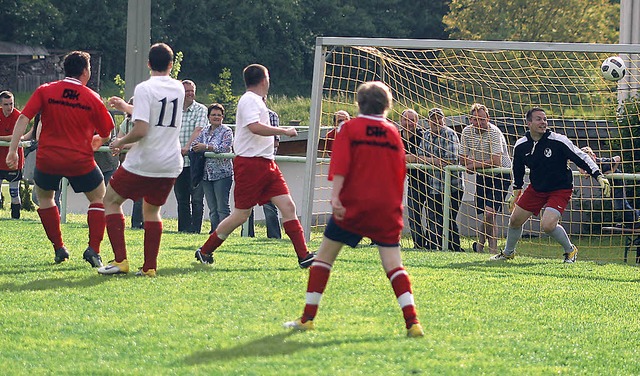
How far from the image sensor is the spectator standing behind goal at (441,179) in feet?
46.3

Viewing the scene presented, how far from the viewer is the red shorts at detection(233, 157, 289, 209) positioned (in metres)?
10.4

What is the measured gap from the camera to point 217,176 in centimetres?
1466

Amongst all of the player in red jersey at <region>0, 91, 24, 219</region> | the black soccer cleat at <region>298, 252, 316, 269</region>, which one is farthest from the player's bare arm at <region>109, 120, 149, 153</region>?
the player in red jersey at <region>0, 91, 24, 219</region>

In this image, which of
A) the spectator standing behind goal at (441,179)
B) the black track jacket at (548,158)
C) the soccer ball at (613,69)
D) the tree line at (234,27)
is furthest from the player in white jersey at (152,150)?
the tree line at (234,27)

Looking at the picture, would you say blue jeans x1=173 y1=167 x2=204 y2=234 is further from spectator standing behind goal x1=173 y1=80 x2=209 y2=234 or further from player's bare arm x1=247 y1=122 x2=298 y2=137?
player's bare arm x1=247 y1=122 x2=298 y2=137

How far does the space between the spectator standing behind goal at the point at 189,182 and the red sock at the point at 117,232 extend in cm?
476

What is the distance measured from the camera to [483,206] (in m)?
14.7

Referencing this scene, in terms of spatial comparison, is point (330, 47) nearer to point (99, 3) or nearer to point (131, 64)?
point (131, 64)

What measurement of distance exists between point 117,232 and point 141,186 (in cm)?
50

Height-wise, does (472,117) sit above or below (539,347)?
above

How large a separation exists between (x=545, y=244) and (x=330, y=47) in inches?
205

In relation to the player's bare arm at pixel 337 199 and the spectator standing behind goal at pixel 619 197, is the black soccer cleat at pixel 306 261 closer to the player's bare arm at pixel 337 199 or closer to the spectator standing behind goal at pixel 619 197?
the player's bare arm at pixel 337 199

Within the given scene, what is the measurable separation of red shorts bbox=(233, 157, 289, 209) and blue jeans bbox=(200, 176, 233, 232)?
409 centimetres

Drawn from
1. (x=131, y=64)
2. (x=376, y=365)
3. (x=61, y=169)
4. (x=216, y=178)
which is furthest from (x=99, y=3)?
(x=376, y=365)
